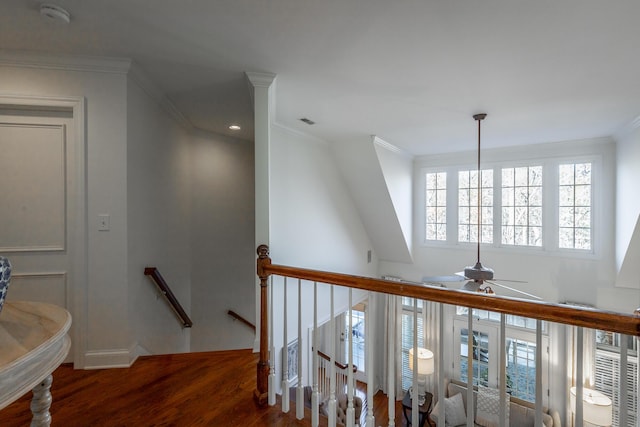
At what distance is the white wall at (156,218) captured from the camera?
2268 mm

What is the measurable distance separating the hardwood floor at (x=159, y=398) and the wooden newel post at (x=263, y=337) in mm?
88

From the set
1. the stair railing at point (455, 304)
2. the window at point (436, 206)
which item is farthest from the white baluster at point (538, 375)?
the window at point (436, 206)

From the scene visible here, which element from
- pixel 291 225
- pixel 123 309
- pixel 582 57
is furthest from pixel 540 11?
pixel 123 309

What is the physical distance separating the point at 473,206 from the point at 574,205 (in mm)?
1314

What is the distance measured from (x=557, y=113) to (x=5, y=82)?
473 centimetres

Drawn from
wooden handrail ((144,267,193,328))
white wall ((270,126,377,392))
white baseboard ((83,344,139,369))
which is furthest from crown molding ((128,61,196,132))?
white baseboard ((83,344,139,369))

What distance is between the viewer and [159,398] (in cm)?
183

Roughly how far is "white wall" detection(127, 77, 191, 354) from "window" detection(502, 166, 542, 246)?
481 cm

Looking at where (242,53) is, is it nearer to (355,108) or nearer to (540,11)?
(355,108)

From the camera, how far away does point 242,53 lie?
1.93 meters

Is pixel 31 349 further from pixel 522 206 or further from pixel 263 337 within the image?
pixel 522 206

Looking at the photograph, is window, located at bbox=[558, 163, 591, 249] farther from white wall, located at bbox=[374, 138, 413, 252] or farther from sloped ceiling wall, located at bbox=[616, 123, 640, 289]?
white wall, located at bbox=[374, 138, 413, 252]

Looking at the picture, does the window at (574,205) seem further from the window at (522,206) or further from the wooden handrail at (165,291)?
the wooden handrail at (165,291)

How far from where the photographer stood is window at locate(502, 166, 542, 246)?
179 inches
